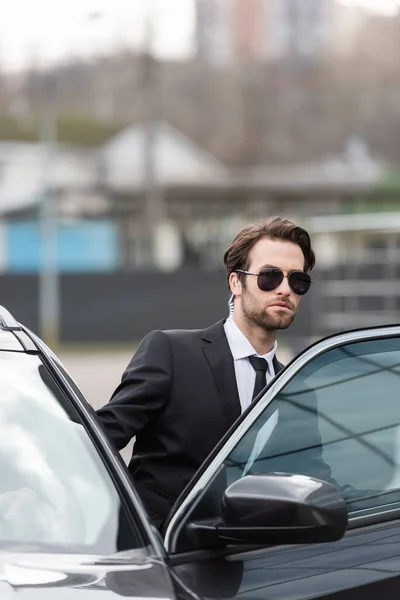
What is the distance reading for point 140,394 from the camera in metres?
3.17

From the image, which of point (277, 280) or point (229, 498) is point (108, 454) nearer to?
point (229, 498)

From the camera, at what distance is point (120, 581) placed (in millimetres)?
2129

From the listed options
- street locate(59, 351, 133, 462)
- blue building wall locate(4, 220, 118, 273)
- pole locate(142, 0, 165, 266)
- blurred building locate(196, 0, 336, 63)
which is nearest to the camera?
street locate(59, 351, 133, 462)

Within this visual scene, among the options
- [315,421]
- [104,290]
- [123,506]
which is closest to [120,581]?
[123,506]

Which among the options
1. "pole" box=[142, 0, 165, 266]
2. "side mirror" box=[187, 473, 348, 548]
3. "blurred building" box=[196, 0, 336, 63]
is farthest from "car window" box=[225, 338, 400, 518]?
"blurred building" box=[196, 0, 336, 63]

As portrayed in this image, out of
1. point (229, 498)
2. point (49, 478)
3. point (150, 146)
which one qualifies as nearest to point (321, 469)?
point (229, 498)

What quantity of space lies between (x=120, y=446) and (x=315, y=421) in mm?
722

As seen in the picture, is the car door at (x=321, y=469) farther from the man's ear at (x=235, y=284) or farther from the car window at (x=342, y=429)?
the man's ear at (x=235, y=284)

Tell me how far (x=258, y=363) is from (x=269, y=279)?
256mm

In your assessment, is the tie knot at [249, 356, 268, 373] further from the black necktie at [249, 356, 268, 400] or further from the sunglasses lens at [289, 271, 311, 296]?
the sunglasses lens at [289, 271, 311, 296]

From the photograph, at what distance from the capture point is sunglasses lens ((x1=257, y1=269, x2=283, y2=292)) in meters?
3.21

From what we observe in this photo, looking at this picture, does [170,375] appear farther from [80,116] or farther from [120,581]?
[80,116]

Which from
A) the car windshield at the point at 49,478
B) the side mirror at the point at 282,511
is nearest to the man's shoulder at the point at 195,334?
the car windshield at the point at 49,478

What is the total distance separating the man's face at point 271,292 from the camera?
322 centimetres
